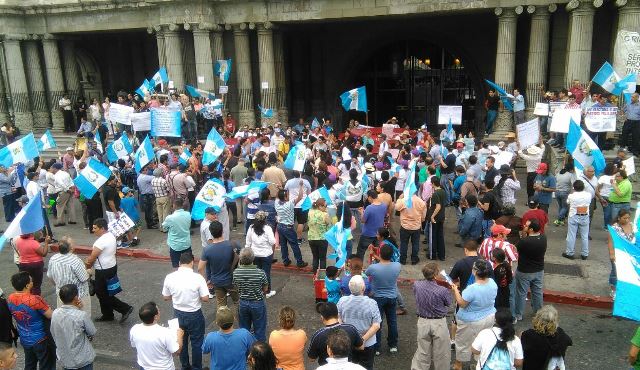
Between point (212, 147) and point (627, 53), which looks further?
point (627, 53)

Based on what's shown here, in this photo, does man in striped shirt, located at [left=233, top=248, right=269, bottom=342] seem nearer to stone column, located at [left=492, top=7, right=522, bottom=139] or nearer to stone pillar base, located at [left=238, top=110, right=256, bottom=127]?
stone column, located at [left=492, top=7, right=522, bottom=139]

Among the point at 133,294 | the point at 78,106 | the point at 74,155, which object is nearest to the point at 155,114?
the point at 74,155

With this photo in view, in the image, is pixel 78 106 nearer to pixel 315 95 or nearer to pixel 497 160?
pixel 315 95

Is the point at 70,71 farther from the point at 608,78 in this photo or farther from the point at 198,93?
the point at 608,78

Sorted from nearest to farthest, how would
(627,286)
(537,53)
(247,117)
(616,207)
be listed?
(627,286) → (616,207) → (537,53) → (247,117)

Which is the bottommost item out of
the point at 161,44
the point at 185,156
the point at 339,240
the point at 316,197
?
the point at 339,240

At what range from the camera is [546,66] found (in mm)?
17281

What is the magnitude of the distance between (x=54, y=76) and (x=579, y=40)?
2031 centimetres

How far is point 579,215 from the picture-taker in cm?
964

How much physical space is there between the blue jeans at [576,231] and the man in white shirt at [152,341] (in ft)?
24.1

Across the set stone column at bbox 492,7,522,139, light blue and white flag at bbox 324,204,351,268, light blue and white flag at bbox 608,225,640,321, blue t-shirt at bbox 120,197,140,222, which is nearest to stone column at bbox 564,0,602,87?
stone column at bbox 492,7,522,139

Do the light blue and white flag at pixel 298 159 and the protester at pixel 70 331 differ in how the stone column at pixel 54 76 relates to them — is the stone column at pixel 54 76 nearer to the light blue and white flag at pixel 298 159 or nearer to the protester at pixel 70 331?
the light blue and white flag at pixel 298 159

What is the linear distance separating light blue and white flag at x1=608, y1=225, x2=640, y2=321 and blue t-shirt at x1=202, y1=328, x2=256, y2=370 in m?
3.34

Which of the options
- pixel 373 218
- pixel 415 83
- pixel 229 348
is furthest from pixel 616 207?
pixel 415 83
